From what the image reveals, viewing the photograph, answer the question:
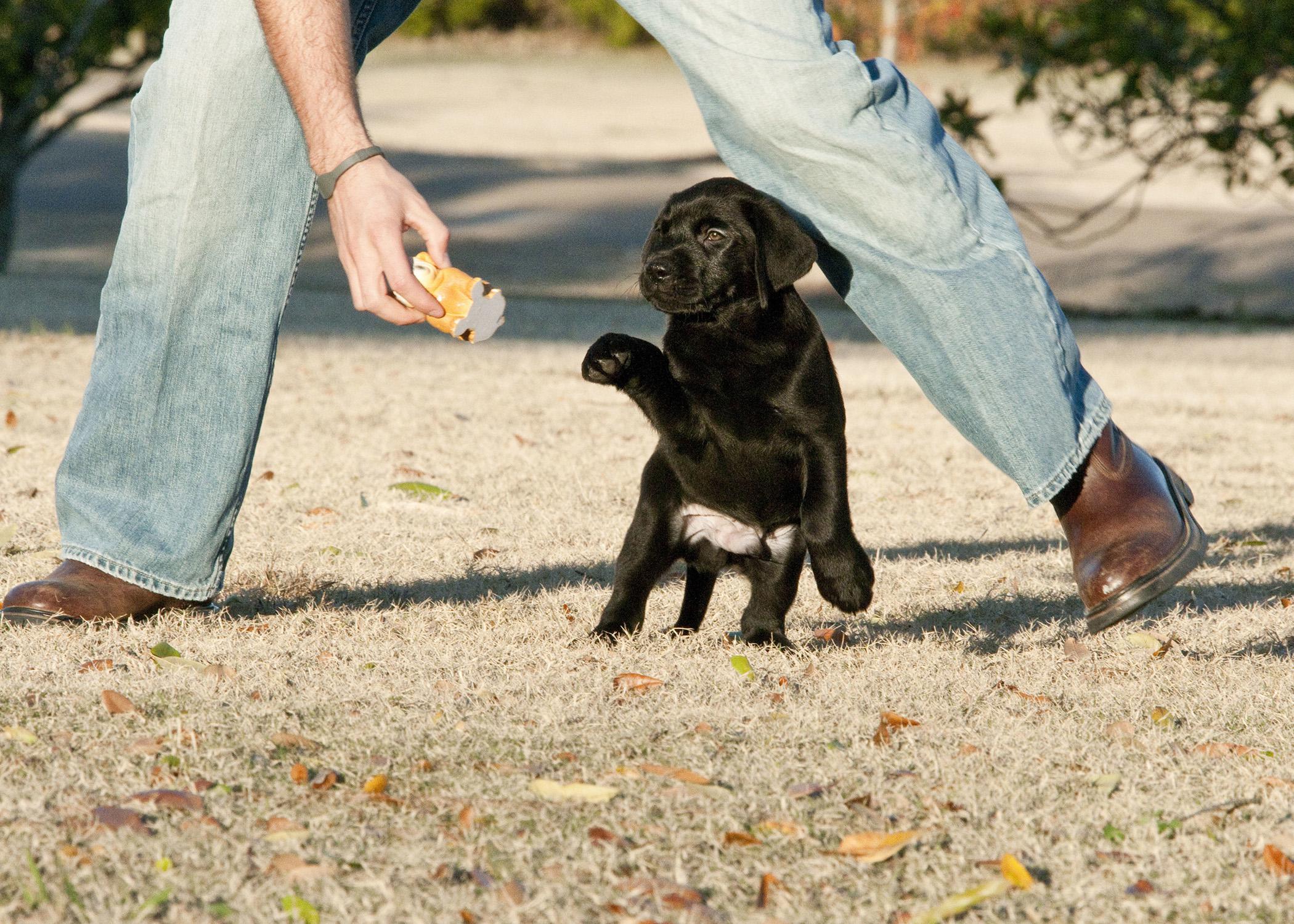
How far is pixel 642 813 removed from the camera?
6.71 ft

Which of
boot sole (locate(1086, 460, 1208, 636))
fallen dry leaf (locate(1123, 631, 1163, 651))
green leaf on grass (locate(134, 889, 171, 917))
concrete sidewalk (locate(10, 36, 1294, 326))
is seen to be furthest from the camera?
concrete sidewalk (locate(10, 36, 1294, 326))

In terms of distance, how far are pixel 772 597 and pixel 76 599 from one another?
139 centimetres

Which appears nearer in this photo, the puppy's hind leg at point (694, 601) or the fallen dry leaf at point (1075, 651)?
the fallen dry leaf at point (1075, 651)

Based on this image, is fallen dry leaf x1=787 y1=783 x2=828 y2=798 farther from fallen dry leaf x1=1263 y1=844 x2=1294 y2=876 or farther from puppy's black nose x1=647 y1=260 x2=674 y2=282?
puppy's black nose x1=647 y1=260 x2=674 y2=282

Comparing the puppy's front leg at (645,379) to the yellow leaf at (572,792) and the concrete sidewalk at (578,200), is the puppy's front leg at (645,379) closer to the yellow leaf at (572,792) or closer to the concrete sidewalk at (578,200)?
the yellow leaf at (572,792)

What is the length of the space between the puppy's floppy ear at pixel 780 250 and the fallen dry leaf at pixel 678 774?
1048 millimetres

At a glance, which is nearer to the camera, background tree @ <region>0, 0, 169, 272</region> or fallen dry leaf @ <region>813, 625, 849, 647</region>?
fallen dry leaf @ <region>813, 625, 849, 647</region>

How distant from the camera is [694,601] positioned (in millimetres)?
3232

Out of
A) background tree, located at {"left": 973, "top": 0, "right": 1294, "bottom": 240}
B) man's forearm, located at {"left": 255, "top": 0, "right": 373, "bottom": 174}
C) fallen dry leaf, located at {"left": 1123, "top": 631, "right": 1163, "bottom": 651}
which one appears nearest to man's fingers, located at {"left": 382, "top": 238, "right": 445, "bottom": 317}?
man's forearm, located at {"left": 255, "top": 0, "right": 373, "bottom": 174}

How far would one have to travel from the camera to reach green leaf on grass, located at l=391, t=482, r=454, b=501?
4.71 m

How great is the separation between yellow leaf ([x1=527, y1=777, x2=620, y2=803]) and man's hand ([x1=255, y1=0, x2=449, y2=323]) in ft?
2.45

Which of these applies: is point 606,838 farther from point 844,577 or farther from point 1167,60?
point 1167,60

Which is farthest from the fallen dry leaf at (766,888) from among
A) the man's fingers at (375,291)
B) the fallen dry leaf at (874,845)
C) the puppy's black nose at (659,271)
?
the puppy's black nose at (659,271)

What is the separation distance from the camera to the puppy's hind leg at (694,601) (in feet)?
10.5
